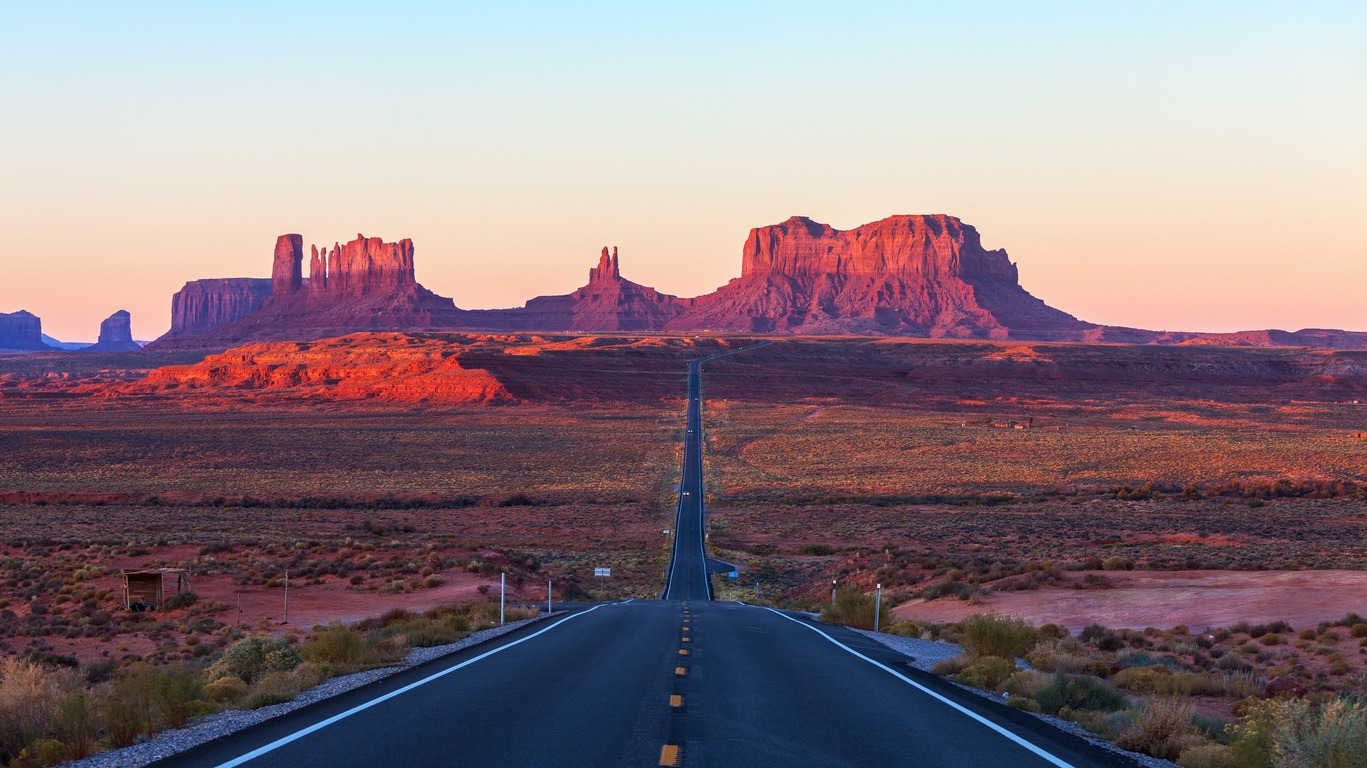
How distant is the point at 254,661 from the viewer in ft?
48.6

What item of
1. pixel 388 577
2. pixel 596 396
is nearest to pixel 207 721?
pixel 388 577

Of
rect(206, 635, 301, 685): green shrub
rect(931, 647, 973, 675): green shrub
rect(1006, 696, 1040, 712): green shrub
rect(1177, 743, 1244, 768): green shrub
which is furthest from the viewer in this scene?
rect(931, 647, 973, 675): green shrub

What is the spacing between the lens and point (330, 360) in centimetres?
14638

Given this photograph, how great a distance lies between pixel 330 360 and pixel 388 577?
118 meters

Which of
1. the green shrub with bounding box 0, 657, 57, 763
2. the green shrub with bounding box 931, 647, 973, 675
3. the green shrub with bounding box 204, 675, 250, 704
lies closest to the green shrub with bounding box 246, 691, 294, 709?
the green shrub with bounding box 204, 675, 250, 704

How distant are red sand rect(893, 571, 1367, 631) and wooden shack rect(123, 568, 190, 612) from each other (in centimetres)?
2007

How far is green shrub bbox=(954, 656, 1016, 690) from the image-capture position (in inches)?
518

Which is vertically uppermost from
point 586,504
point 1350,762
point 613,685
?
point 1350,762

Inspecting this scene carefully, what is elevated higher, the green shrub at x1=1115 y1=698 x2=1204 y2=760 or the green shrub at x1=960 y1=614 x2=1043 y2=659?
the green shrub at x1=1115 y1=698 x2=1204 y2=760

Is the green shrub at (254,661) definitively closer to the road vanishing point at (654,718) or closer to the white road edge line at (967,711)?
the road vanishing point at (654,718)

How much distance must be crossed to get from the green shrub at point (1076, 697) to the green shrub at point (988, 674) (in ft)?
3.82

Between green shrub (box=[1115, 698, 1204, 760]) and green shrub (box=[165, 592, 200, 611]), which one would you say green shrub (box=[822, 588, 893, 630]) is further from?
green shrub (box=[165, 592, 200, 611])

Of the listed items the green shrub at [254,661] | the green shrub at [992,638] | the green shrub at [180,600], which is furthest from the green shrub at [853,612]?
the green shrub at [180,600]

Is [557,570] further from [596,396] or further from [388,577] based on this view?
[596,396]
